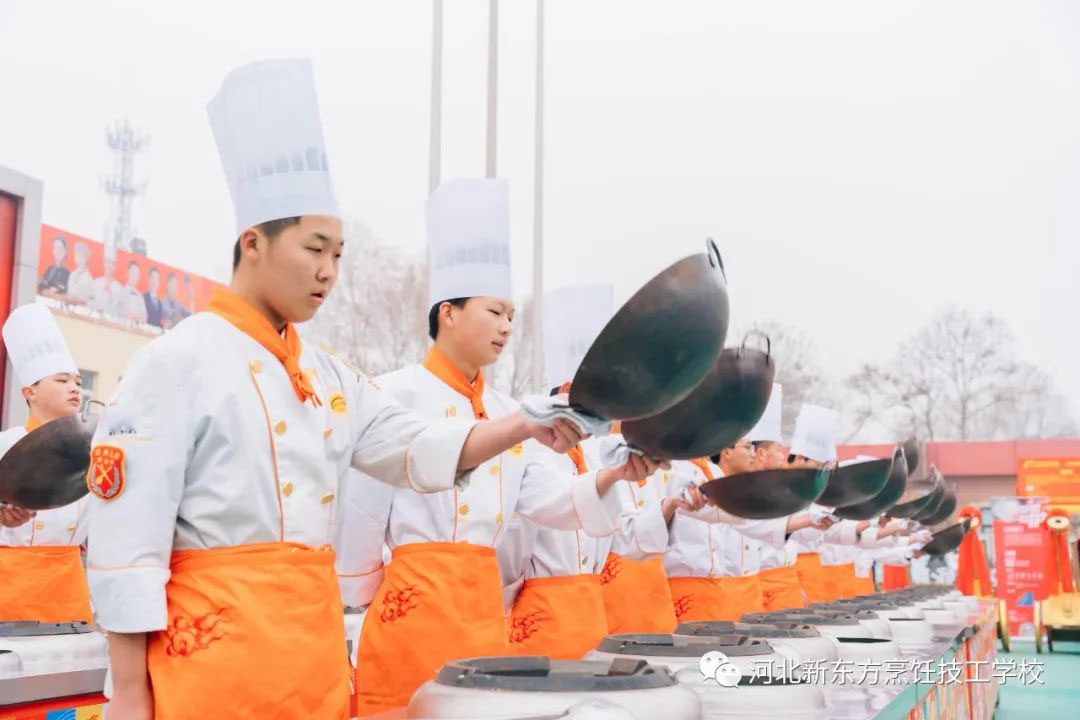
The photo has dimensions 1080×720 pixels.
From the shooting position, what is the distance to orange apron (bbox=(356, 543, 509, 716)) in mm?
1933

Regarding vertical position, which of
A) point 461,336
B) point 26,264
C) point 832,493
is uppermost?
point 26,264

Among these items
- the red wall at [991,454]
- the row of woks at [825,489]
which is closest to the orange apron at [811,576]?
the row of woks at [825,489]

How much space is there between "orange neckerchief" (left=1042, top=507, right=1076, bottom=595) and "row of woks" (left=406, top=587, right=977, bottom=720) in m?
9.18

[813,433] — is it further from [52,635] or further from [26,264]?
[26,264]

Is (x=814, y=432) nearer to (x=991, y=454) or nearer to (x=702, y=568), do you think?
(x=702, y=568)

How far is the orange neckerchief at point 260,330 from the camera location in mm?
1461

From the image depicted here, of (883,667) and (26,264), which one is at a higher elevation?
(26,264)

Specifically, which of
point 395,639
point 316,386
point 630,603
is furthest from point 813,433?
point 316,386

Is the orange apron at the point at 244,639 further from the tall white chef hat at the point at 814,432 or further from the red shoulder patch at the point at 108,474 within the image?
the tall white chef hat at the point at 814,432

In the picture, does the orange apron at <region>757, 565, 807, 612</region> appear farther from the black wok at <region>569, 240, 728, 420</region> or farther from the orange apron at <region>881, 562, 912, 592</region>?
the orange apron at <region>881, 562, 912, 592</region>

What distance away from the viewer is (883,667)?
2000 mm

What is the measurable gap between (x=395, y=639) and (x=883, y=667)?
91cm

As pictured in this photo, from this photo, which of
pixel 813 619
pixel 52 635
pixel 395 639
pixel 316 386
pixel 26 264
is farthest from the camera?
pixel 26 264

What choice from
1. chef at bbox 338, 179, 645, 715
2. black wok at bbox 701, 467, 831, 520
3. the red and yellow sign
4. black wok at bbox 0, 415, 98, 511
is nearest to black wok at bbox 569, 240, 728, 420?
chef at bbox 338, 179, 645, 715
